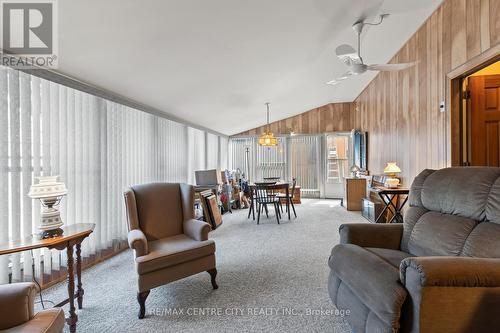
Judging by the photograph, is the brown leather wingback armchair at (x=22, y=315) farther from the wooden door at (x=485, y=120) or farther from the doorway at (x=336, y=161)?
the doorway at (x=336, y=161)

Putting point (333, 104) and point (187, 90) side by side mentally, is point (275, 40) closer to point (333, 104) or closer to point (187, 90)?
point (187, 90)

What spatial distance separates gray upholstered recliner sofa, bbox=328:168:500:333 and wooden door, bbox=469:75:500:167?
4.50ft

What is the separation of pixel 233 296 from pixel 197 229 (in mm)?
722

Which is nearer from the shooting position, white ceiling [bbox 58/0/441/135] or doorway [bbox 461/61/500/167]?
white ceiling [bbox 58/0/441/135]

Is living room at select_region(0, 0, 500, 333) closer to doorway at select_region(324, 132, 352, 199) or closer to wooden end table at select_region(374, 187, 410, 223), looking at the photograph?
wooden end table at select_region(374, 187, 410, 223)

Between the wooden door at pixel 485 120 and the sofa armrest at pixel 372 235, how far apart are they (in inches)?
69.3

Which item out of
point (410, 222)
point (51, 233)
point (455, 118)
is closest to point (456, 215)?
point (410, 222)

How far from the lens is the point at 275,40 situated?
2.95 meters

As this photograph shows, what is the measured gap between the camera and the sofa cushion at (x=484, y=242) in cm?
135

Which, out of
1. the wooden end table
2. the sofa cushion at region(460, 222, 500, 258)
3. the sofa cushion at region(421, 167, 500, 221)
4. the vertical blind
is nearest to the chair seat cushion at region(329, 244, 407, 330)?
the sofa cushion at region(460, 222, 500, 258)

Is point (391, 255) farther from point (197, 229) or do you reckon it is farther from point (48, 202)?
point (48, 202)

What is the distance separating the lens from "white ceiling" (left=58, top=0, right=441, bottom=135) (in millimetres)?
1992

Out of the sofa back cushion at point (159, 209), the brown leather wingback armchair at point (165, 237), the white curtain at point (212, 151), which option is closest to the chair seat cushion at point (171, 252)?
the brown leather wingback armchair at point (165, 237)

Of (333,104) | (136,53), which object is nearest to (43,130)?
(136,53)
